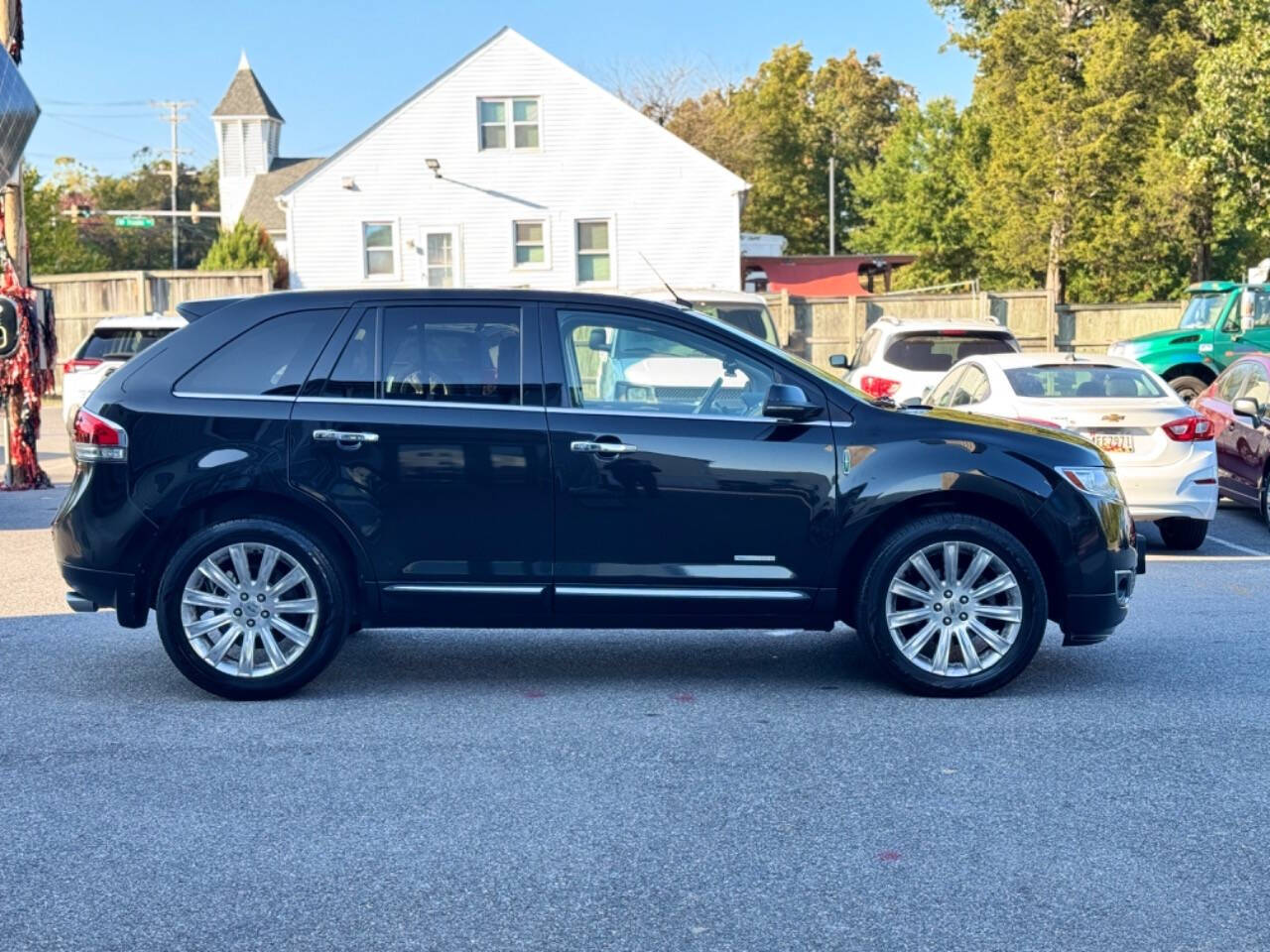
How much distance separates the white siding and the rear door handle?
94.8 ft

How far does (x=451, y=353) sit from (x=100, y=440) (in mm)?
1604

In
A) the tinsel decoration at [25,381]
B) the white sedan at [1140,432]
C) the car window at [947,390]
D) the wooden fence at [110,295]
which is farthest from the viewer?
the wooden fence at [110,295]

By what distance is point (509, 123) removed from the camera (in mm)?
35406

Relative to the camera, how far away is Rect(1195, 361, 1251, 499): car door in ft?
44.1

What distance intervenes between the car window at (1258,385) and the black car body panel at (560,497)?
Result: 721 cm

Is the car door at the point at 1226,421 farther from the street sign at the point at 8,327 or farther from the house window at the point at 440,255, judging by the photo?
the house window at the point at 440,255

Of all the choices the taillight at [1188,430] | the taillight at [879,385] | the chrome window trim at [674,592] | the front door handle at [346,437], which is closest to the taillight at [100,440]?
the front door handle at [346,437]

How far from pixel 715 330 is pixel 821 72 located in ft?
287

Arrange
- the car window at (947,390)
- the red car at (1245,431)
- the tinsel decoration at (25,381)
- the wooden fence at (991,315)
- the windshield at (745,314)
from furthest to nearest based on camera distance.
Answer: the wooden fence at (991,315) < the windshield at (745,314) < the tinsel decoration at (25,381) < the car window at (947,390) < the red car at (1245,431)

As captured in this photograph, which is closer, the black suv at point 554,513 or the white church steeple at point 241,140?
the black suv at point 554,513

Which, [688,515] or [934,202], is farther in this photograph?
[934,202]

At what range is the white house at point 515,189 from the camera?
1390 inches

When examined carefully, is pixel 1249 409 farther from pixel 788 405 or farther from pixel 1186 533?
pixel 788 405

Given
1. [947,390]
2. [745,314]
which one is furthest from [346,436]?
[745,314]
